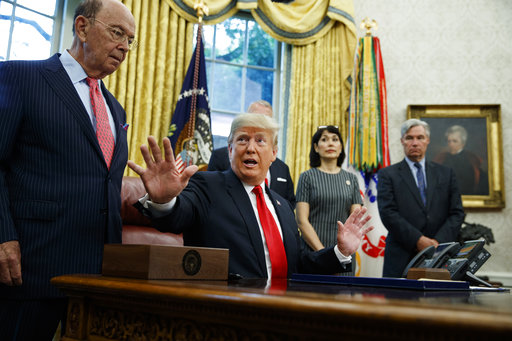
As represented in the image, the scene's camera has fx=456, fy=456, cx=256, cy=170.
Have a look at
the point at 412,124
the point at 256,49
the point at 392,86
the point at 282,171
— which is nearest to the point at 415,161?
the point at 412,124

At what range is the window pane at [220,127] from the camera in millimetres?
5410

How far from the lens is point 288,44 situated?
5.66 meters

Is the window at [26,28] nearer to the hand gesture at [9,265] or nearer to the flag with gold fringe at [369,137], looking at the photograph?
the flag with gold fringe at [369,137]

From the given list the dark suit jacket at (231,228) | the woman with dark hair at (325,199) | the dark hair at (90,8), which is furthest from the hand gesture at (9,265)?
the woman with dark hair at (325,199)

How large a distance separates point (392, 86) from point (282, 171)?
9.42ft

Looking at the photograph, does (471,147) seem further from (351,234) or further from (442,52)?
(351,234)

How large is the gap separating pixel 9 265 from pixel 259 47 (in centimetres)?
486

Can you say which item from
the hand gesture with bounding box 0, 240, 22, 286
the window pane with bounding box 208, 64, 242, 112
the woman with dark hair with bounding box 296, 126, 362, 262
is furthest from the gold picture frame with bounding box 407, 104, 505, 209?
the hand gesture with bounding box 0, 240, 22, 286

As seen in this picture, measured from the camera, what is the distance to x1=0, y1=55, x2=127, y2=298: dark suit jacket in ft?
4.88

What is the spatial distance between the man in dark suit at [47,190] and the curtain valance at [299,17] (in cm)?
397

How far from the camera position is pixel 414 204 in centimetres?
350

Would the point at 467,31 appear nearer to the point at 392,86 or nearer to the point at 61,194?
the point at 392,86

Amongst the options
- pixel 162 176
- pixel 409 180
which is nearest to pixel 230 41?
pixel 409 180

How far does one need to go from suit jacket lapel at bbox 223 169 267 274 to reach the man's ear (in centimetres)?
82
